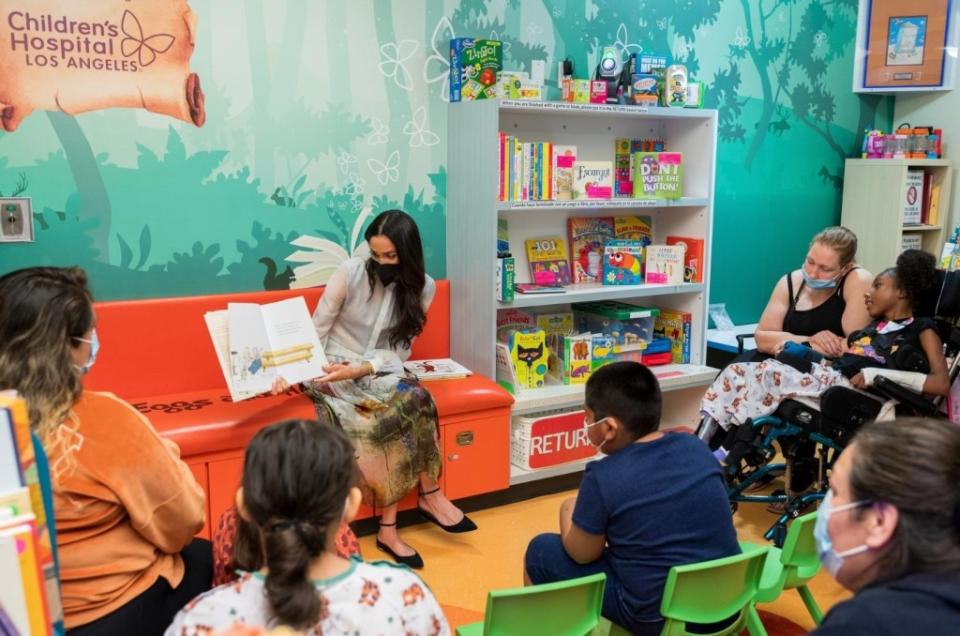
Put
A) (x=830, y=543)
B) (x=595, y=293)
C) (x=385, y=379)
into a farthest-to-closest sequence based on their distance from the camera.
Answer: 1. (x=595, y=293)
2. (x=385, y=379)
3. (x=830, y=543)

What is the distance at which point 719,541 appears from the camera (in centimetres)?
227

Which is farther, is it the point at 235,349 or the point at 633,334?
the point at 633,334

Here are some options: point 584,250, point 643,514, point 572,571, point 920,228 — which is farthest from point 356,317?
point 920,228

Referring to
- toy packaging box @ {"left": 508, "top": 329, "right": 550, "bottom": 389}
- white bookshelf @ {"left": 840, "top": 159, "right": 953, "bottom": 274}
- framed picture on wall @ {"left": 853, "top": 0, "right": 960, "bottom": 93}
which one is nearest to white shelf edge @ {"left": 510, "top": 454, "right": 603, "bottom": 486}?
toy packaging box @ {"left": 508, "top": 329, "right": 550, "bottom": 389}

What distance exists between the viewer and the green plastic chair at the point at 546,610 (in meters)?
1.93

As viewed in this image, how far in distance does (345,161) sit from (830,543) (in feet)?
10.4

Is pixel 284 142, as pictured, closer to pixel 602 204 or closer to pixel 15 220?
pixel 15 220

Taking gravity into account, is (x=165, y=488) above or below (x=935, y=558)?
below

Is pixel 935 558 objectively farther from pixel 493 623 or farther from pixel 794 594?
pixel 794 594

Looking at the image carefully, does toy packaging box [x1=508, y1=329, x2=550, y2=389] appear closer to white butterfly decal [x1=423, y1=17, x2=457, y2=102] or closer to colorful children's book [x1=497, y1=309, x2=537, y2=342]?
colorful children's book [x1=497, y1=309, x2=537, y2=342]

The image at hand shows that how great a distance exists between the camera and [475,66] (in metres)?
4.21

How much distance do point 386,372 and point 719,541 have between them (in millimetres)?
1924

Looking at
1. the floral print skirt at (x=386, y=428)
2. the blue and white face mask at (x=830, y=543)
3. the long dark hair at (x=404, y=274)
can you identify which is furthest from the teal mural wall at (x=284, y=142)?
the blue and white face mask at (x=830, y=543)

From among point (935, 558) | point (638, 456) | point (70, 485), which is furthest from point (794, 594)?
point (70, 485)
